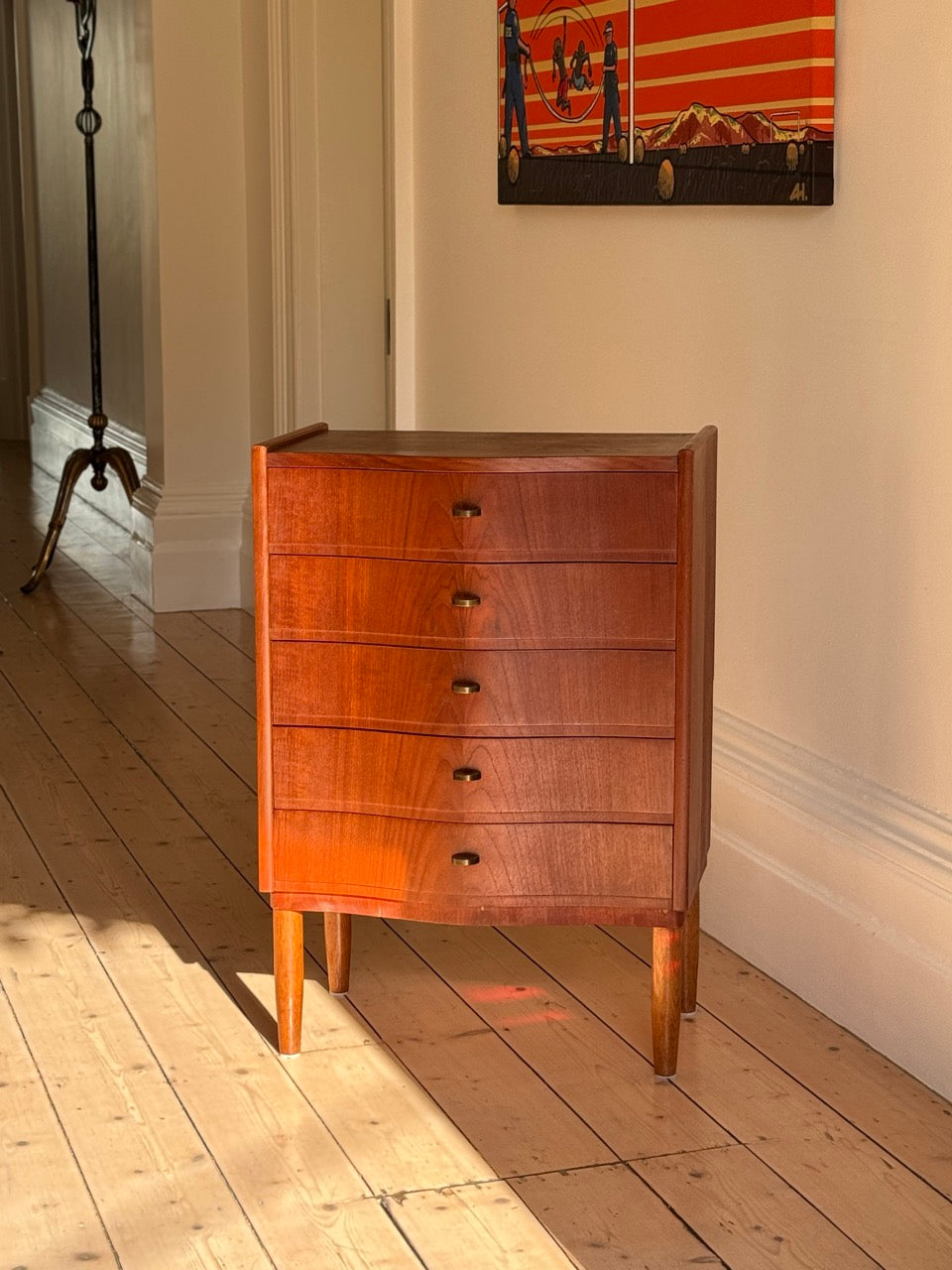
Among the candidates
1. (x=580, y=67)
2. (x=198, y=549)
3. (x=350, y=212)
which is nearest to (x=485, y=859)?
(x=580, y=67)

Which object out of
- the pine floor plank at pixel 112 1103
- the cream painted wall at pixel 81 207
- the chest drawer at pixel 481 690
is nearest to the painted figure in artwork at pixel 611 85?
the chest drawer at pixel 481 690

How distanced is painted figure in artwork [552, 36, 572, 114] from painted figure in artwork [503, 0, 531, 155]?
13 centimetres

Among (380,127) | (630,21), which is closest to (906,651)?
(630,21)

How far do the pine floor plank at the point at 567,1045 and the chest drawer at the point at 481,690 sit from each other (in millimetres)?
536

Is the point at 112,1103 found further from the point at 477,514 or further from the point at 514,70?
the point at 514,70

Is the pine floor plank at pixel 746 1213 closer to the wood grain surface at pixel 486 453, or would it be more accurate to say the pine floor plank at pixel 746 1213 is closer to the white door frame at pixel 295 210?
the wood grain surface at pixel 486 453

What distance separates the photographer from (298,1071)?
2.57 metres

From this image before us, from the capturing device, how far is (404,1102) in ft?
8.12

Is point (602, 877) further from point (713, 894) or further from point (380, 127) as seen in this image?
point (380, 127)

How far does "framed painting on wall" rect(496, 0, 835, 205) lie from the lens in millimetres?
2656

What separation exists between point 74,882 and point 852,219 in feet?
6.29

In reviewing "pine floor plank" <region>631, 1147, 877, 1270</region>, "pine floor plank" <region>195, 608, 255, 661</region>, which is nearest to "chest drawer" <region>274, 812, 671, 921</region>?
"pine floor plank" <region>631, 1147, 877, 1270</region>

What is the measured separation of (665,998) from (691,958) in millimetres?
A: 236

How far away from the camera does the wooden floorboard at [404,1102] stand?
2.12 meters
